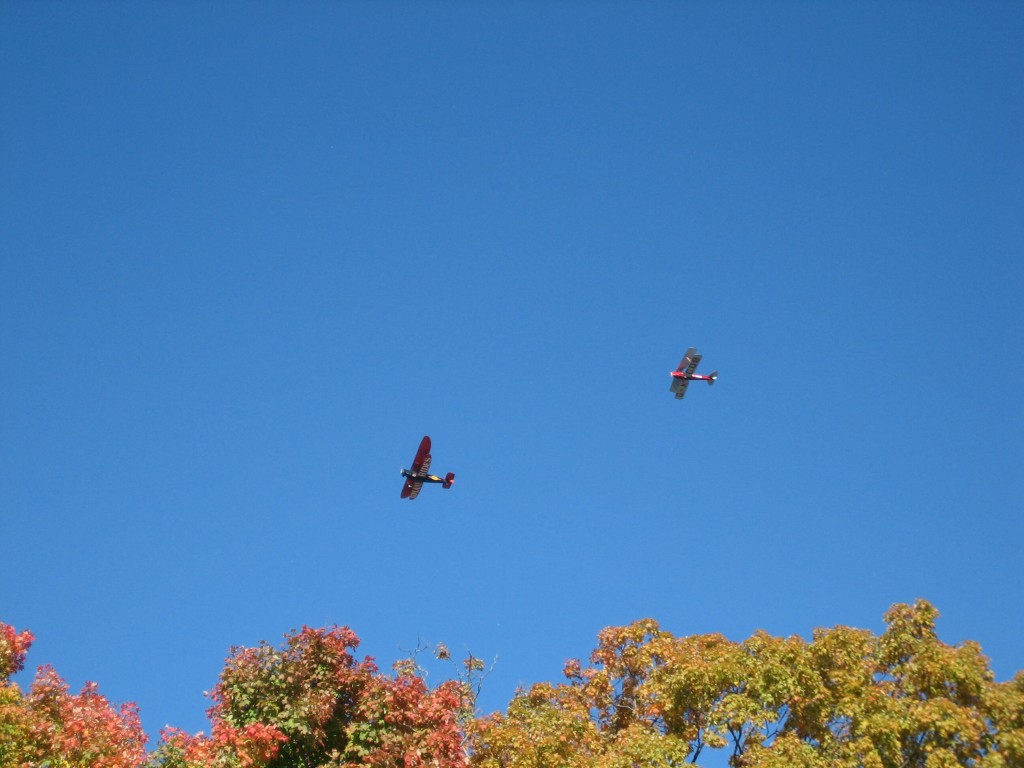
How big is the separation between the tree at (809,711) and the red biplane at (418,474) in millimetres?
16260

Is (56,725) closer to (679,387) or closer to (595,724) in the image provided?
(595,724)

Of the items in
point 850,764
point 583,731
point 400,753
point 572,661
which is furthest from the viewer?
point 572,661

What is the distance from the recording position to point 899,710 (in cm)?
1614

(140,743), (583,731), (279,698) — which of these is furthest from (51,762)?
(583,731)

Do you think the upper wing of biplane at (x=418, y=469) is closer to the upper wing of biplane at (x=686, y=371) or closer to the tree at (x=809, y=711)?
the upper wing of biplane at (x=686, y=371)

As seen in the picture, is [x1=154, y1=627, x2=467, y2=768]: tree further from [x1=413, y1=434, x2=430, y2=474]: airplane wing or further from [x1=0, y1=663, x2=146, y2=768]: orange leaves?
[x1=413, y1=434, x2=430, y2=474]: airplane wing

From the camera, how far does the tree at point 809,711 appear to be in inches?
623

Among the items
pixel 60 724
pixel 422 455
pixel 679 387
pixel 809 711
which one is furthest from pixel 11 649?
pixel 679 387

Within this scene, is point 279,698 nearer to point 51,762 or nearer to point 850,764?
point 51,762

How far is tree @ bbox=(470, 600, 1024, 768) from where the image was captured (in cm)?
1583

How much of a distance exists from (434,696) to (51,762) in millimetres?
6775

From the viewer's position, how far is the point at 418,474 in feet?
115

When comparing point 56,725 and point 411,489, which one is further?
point 411,489

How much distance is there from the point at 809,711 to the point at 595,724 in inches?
181
